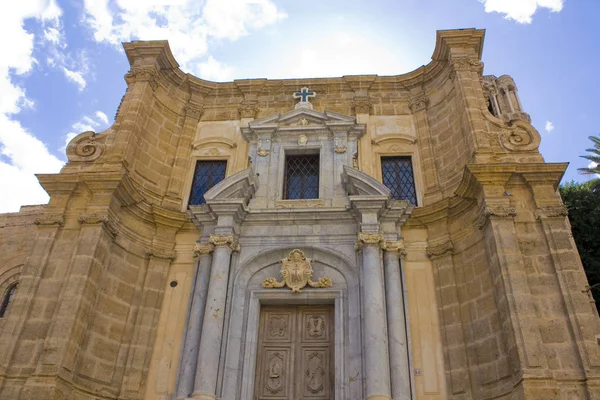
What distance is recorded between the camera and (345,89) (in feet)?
48.5

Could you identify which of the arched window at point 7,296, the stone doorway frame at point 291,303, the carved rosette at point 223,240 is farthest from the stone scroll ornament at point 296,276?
the arched window at point 7,296

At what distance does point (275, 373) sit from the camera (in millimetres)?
9938

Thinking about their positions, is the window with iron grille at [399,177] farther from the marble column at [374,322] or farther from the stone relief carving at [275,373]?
the stone relief carving at [275,373]

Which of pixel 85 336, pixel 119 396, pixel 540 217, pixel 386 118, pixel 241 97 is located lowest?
pixel 119 396

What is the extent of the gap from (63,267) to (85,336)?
1.46 m

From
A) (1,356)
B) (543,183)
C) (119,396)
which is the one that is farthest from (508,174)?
(1,356)

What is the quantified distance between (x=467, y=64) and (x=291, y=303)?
7737 millimetres

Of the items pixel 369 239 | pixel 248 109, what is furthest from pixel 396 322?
pixel 248 109

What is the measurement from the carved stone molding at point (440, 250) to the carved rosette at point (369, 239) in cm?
132

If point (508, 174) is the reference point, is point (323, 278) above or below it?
below

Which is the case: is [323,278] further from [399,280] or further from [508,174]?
[508,174]

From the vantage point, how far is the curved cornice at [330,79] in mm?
13531

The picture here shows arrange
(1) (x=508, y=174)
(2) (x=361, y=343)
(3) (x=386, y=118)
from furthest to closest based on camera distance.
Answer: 1. (3) (x=386, y=118)
2. (1) (x=508, y=174)
3. (2) (x=361, y=343)

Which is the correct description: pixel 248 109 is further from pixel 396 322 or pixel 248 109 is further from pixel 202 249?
pixel 396 322
